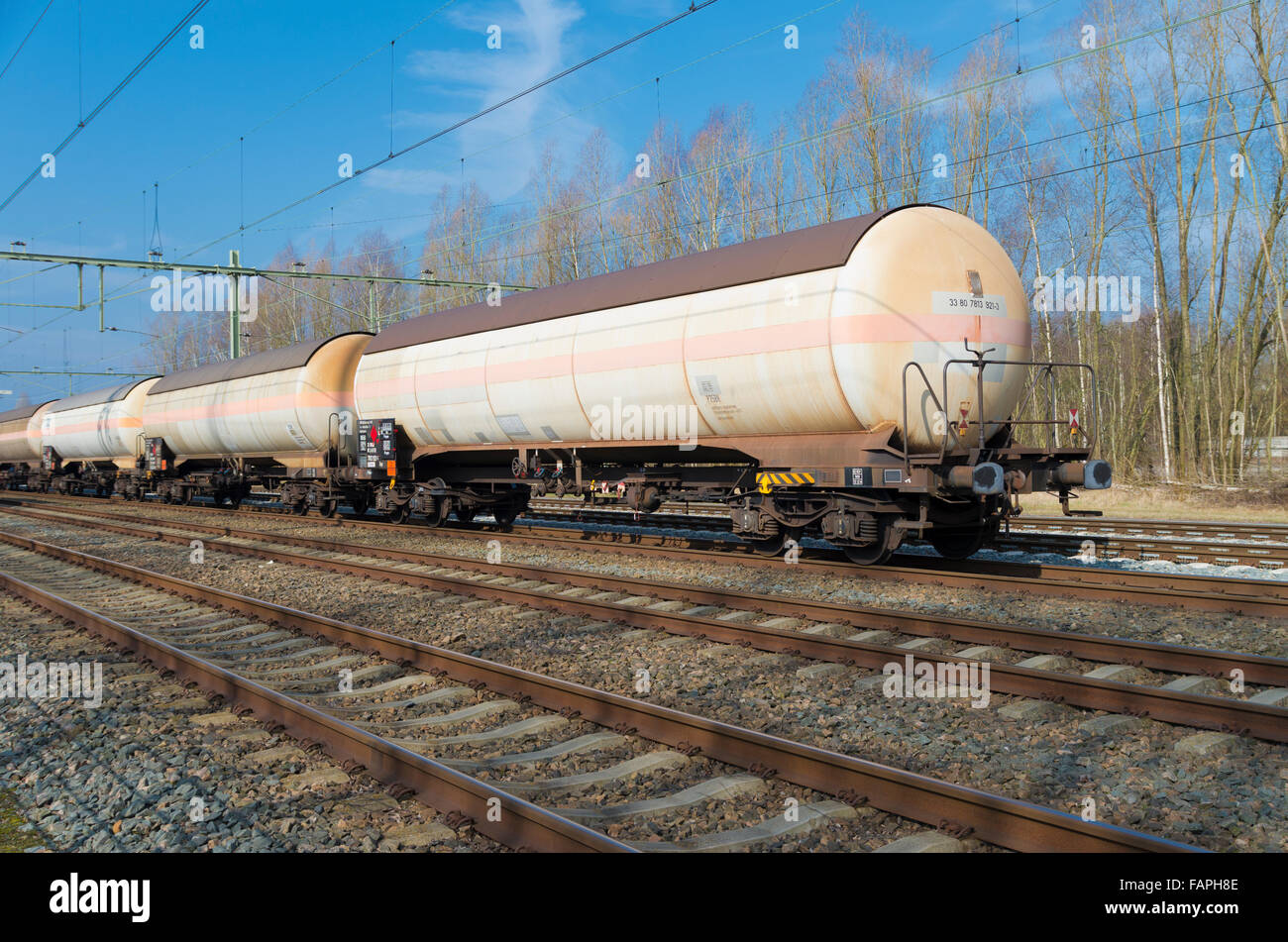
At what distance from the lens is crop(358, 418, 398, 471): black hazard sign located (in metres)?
17.2

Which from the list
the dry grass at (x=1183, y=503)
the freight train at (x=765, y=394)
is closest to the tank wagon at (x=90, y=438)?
the freight train at (x=765, y=394)

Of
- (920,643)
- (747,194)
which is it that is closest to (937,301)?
(920,643)

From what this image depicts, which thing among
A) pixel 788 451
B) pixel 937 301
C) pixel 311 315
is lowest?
pixel 788 451

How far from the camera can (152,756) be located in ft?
16.8

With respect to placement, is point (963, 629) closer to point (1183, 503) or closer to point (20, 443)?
point (1183, 503)

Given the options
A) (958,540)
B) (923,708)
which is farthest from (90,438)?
(923,708)

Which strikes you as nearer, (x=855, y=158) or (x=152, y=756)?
(x=152, y=756)

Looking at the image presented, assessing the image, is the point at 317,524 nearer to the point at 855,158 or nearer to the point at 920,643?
the point at 920,643

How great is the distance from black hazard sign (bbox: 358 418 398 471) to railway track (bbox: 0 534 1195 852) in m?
7.57

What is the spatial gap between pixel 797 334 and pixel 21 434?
43443mm

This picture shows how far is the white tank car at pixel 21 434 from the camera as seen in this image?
38.8 meters

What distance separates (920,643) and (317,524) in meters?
15.6

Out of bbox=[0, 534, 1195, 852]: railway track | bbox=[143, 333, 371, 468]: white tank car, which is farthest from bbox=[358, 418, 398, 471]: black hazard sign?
bbox=[0, 534, 1195, 852]: railway track

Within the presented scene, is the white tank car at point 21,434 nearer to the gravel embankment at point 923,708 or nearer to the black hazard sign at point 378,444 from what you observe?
the black hazard sign at point 378,444
